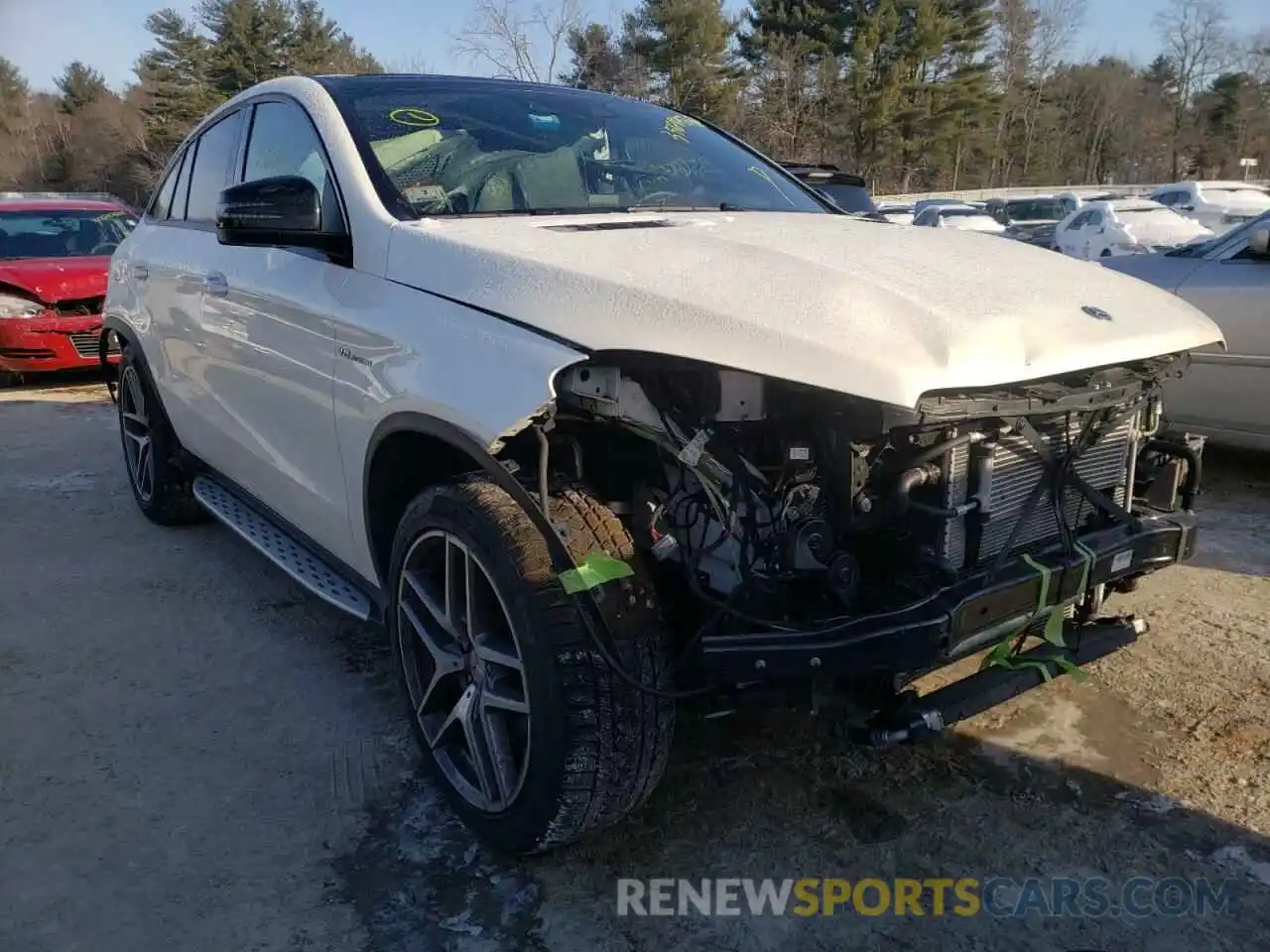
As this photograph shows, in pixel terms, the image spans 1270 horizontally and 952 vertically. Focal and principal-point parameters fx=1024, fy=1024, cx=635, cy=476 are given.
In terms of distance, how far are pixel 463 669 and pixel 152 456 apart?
3121 mm

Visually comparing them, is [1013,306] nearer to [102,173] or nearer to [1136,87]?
[102,173]

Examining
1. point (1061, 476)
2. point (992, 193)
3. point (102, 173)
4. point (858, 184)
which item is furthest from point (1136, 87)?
point (1061, 476)

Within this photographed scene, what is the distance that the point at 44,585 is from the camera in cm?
445

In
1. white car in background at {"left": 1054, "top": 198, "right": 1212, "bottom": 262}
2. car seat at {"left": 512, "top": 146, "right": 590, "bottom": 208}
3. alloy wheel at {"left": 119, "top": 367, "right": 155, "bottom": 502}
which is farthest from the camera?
white car in background at {"left": 1054, "top": 198, "right": 1212, "bottom": 262}

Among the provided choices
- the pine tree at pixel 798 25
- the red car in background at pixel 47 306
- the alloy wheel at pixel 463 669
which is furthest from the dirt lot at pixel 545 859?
the pine tree at pixel 798 25

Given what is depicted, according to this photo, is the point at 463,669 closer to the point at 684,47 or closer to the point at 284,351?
the point at 284,351

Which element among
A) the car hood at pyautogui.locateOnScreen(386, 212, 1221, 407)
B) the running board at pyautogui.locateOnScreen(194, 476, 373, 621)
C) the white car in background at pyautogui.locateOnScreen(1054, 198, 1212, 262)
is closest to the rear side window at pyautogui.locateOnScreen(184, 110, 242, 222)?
the running board at pyautogui.locateOnScreen(194, 476, 373, 621)

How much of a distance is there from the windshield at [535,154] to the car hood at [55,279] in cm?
703

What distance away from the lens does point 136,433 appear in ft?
17.0

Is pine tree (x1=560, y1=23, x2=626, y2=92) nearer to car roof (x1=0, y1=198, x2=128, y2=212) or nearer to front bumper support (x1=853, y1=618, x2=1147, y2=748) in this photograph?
car roof (x1=0, y1=198, x2=128, y2=212)

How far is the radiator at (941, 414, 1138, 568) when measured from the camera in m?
2.27

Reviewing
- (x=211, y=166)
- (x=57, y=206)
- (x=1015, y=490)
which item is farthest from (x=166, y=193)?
(x=57, y=206)

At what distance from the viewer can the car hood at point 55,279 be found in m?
9.10

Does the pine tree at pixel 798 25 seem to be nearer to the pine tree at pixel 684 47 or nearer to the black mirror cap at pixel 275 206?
the pine tree at pixel 684 47
